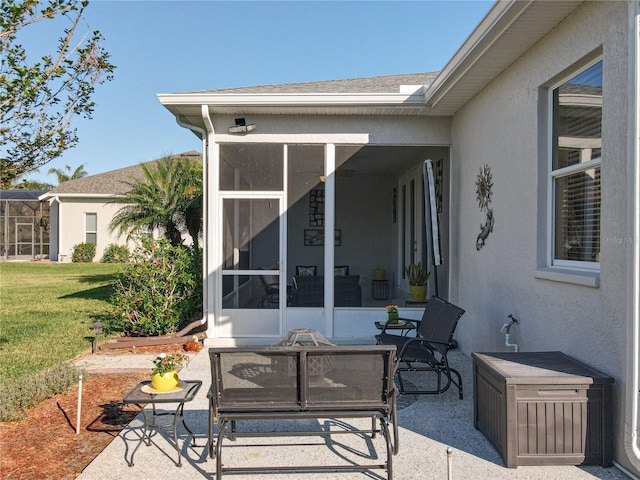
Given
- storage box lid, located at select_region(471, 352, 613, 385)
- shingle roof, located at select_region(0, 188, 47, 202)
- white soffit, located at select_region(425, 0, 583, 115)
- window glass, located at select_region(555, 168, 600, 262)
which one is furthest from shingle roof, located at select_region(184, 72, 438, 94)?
shingle roof, located at select_region(0, 188, 47, 202)

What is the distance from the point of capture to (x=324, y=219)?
24.4 ft

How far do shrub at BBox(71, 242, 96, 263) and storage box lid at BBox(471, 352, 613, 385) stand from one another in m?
22.6

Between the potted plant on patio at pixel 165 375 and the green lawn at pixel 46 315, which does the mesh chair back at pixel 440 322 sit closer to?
the potted plant on patio at pixel 165 375

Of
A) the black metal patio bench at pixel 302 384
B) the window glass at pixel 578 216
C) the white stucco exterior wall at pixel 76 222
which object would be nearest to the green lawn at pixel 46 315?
the black metal patio bench at pixel 302 384

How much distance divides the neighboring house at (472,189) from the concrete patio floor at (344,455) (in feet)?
2.89

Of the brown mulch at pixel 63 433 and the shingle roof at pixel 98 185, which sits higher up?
the shingle roof at pixel 98 185

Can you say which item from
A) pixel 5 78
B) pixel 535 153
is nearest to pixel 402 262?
pixel 535 153

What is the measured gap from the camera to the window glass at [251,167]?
7344 millimetres

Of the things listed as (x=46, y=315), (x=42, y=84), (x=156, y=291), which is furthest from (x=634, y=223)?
(x=46, y=315)

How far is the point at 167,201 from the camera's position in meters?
9.77

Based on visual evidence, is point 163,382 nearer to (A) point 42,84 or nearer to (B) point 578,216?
Answer: (A) point 42,84

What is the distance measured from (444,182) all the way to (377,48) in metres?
5.20

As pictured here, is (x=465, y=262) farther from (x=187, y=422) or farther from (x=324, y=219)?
(x=187, y=422)

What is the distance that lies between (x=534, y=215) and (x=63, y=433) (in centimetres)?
442
